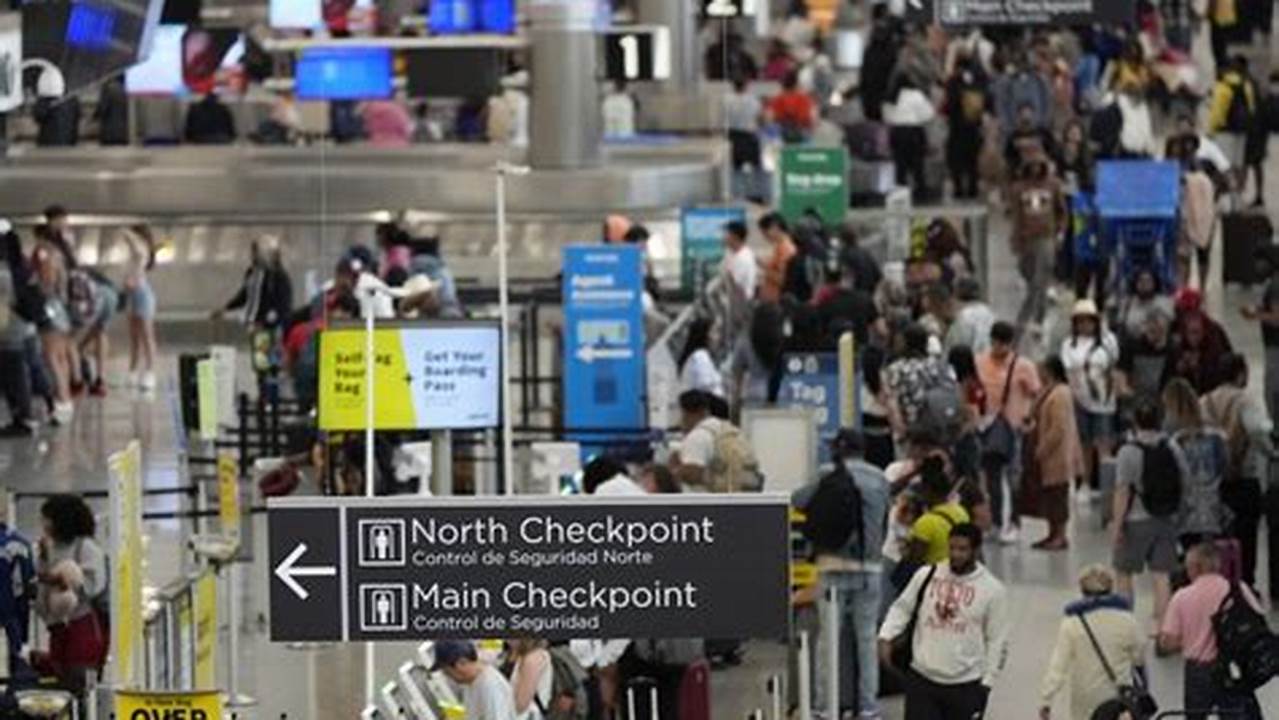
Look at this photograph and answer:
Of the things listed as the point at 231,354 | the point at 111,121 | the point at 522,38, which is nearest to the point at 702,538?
the point at 231,354

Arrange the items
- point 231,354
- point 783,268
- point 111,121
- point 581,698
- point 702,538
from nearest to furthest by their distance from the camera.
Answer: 1. point 702,538
2. point 581,698
3. point 231,354
4. point 783,268
5. point 111,121

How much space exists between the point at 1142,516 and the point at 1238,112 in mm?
18276

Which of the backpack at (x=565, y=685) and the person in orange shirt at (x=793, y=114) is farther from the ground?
the person in orange shirt at (x=793, y=114)

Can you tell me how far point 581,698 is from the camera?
20.0 meters

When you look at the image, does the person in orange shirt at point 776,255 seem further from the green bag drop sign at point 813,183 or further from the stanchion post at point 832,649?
A: the stanchion post at point 832,649

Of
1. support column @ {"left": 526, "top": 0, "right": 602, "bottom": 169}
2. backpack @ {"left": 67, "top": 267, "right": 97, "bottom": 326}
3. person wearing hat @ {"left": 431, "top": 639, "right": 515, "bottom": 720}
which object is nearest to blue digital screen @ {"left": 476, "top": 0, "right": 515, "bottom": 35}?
support column @ {"left": 526, "top": 0, "right": 602, "bottom": 169}

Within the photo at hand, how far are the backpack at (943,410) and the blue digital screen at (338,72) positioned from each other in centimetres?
1792

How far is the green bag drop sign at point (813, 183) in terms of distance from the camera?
35.7 m

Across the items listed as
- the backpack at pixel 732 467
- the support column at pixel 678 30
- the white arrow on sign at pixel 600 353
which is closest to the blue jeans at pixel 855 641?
the backpack at pixel 732 467

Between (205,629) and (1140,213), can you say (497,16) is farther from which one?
(205,629)

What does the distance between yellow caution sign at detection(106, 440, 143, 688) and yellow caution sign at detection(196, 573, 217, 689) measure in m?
1.03

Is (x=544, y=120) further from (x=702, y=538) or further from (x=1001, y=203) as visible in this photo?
(x=702, y=538)

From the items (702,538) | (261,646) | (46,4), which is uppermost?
(46,4)

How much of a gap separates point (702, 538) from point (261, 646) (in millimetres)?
7566
